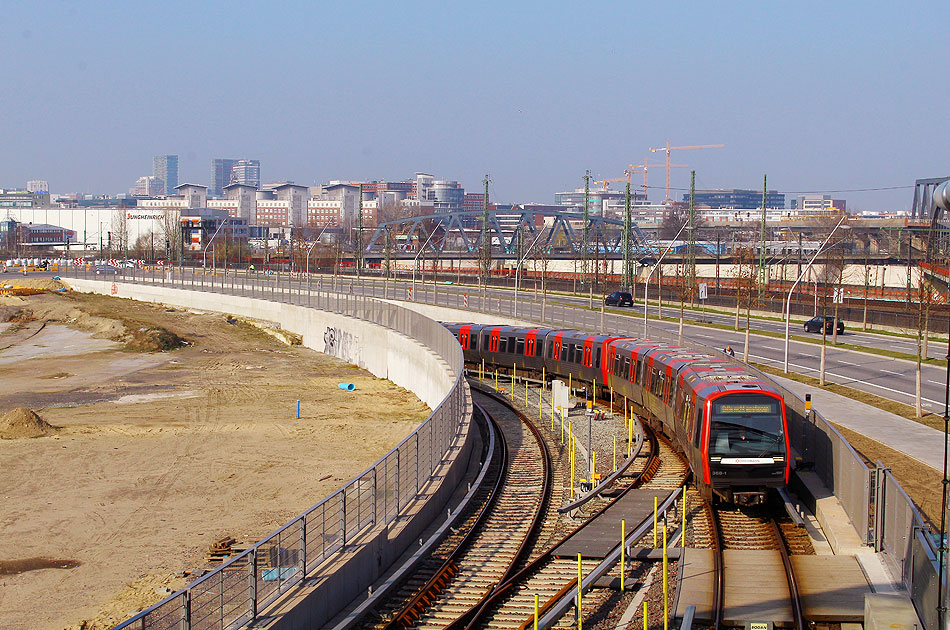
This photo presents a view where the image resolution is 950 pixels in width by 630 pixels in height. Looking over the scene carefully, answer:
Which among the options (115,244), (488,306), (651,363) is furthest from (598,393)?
(115,244)

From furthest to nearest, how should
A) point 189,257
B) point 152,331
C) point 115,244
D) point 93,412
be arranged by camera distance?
point 115,244
point 189,257
point 152,331
point 93,412

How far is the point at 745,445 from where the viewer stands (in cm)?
1952

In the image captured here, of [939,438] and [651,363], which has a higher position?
[651,363]

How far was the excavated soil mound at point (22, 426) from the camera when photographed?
3009cm

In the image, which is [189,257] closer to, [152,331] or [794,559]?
[152,331]

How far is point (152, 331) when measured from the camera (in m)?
62.0

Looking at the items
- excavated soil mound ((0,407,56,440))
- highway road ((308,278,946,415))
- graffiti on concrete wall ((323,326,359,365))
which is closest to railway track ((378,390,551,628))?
excavated soil mound ((0,407,56,440))

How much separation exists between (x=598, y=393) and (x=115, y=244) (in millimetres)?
166149

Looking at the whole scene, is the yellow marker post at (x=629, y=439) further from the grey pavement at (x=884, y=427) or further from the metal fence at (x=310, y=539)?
the grey pavement at (x=884, y=427)

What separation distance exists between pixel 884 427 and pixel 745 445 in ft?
39.5

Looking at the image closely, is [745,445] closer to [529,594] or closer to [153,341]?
[529,594]

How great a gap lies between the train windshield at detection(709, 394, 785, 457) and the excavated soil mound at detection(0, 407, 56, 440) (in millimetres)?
21158

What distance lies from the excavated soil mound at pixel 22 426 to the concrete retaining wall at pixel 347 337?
12.8 metres

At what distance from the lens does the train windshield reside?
19453 mm
